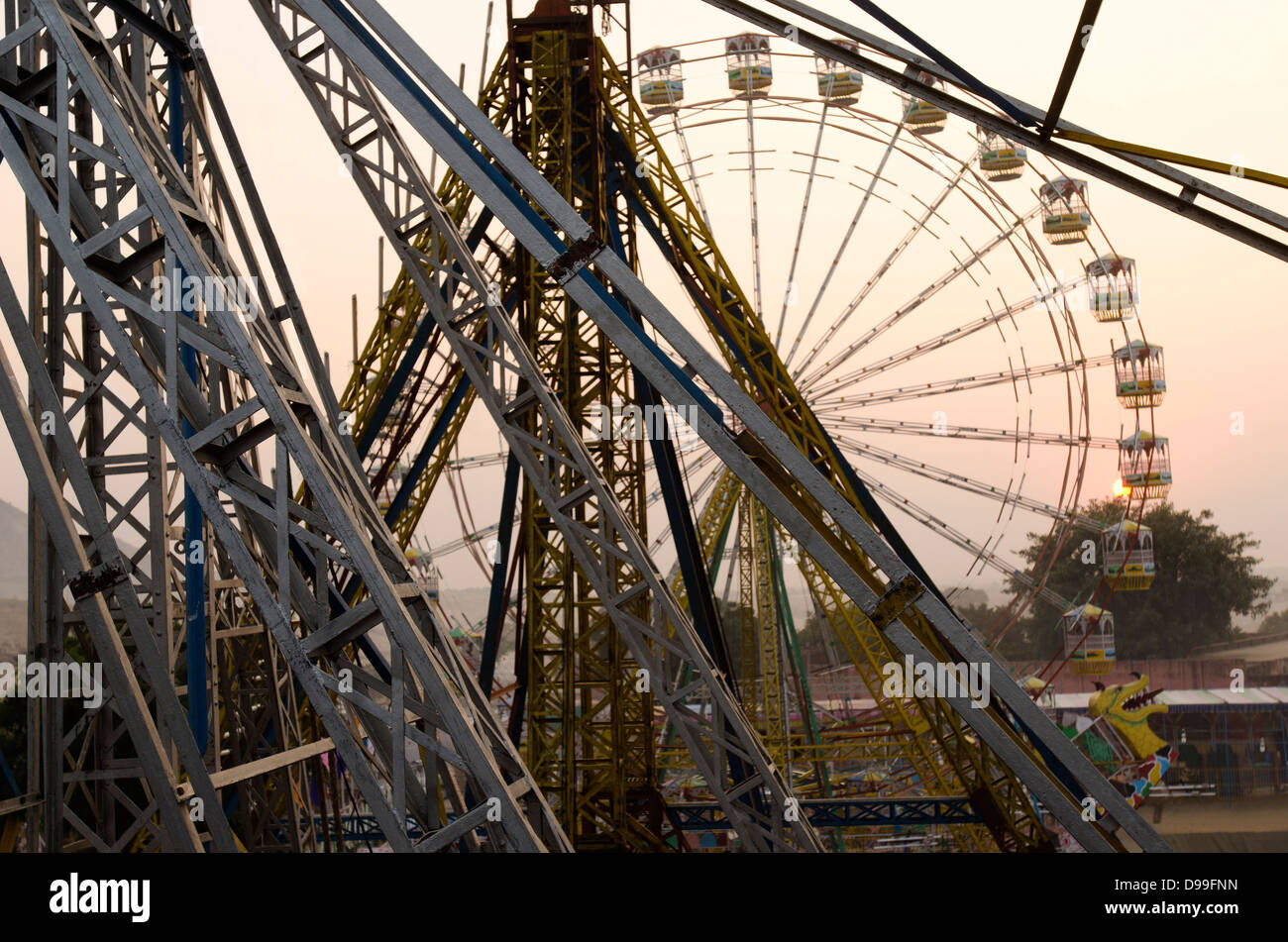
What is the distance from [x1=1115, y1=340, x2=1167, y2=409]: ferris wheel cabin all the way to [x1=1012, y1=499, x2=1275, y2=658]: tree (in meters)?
22.0

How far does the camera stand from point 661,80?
59.1ft

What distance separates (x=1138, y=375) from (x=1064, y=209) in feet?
10.2

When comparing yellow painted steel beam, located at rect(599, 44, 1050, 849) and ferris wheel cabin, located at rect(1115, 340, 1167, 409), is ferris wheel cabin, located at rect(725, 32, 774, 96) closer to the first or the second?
ferris wheel cabin, located at rect(1115, 340, 1167, 409)

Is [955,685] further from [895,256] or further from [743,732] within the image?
[895,256]

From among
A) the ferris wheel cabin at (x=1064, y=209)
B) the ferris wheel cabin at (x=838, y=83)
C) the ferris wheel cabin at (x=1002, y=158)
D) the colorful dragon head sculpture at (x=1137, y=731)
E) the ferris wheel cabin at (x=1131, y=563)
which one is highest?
the ferris wheel cabin at (x=838, y=83)

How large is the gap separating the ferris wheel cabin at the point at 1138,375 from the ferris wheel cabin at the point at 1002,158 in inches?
140

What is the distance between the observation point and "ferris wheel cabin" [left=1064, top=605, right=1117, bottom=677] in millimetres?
20109

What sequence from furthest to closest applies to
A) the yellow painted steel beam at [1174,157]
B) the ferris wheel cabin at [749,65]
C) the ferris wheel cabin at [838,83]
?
1. the ferris wheel cabin at [749,65]
2. the ferris wheel cabin at [838,83]
3. the yellow painted steel beam at [1174,157]

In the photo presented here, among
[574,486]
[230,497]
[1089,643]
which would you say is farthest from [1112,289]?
[230,497]

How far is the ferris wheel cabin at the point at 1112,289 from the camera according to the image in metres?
18.4

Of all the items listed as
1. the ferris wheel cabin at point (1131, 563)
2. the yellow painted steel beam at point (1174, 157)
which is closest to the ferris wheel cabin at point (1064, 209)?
the ferris wheel cabin at point (1131, 563)

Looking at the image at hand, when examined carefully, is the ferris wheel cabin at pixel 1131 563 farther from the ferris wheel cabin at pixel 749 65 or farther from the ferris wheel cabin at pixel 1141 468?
the ferris wheel cabin at pixel 749 65

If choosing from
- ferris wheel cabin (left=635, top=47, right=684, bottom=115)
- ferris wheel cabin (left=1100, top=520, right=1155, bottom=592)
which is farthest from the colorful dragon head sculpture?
ferris wheel cabin (left=635, top=47, right=684, bottom=115)
